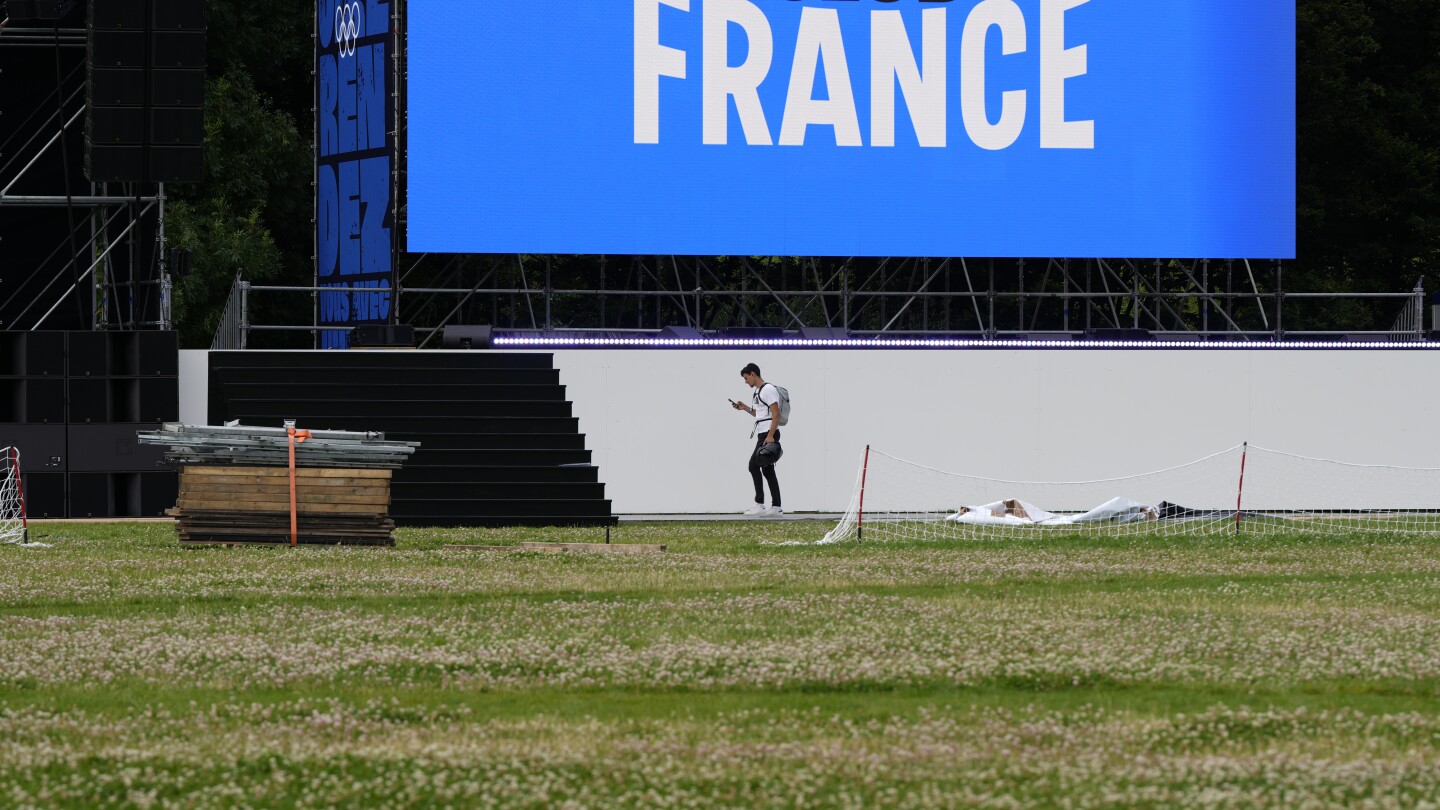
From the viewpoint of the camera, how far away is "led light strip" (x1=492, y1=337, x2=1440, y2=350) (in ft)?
89.2

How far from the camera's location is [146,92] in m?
23.6

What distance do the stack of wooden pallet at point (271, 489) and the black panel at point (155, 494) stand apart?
632cm

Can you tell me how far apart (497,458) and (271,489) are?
5.59m

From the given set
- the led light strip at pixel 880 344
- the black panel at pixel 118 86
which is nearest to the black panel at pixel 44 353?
the black panel at pixel 118 86

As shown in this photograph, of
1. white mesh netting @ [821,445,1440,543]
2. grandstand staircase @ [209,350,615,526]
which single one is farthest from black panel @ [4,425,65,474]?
white mesh netting @ [821,445,1440,543]

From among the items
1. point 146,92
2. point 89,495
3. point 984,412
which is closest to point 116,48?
point 146,92

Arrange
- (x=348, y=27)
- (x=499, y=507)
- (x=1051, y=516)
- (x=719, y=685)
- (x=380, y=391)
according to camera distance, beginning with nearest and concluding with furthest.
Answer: (x=719, y=685) < (x=499, y=507) < (x=1051, y=516) < (x=380, y=391) < (x=348, y=27)

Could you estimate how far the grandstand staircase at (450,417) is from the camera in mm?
23500


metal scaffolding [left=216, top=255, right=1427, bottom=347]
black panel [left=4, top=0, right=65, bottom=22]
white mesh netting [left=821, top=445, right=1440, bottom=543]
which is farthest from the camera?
metal scaffolding [left=216, top=255, right=1427, bottom=347]

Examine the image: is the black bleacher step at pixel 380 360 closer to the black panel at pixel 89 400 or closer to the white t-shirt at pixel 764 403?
the black panel at pixel 89 400

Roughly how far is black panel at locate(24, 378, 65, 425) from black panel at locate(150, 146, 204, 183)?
3.11 meters

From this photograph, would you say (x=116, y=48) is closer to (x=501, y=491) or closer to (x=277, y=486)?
(x=501, y=491)

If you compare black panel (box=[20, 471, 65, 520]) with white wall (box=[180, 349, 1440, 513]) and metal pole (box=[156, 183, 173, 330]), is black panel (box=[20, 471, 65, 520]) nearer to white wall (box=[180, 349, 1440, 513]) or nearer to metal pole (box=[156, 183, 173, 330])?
metal pole (box=[156, 183, 173, 330])

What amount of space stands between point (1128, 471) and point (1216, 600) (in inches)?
573
